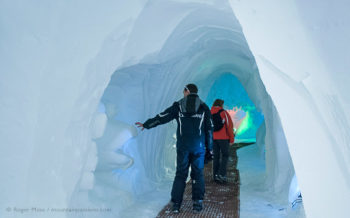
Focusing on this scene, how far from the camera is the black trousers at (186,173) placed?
14.2 ft

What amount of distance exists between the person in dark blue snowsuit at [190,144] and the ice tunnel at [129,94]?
577 millimetres

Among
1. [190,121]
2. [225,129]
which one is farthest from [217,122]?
[190,121]

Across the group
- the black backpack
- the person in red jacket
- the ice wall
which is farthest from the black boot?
the ice wall

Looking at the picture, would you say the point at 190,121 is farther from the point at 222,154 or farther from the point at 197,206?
the point at 222,154

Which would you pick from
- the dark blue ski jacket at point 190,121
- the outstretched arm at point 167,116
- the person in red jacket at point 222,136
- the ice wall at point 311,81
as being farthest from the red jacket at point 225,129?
the ice wall at point 311,81

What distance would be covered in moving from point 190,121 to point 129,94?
169 cm

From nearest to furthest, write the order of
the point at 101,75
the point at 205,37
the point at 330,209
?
the point at 330,209, the point at 101,75, the point at 205,37

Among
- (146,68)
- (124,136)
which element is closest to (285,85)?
(124,136)

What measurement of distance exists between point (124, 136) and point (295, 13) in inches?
141

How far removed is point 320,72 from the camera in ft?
5.46

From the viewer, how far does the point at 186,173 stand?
14.4 ft

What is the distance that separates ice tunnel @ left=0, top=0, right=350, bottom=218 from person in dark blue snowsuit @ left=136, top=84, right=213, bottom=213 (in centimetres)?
58

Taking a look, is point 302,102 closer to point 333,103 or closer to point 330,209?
point 333,103

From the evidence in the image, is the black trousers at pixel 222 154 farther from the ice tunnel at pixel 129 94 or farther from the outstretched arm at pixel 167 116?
the outstretched arm at pixel 167 116
